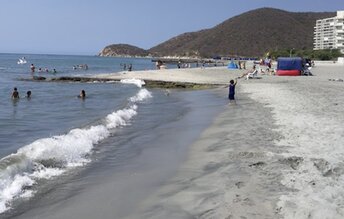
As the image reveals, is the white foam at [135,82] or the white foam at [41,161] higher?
the white foam at [41,161]

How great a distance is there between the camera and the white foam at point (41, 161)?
319 inches

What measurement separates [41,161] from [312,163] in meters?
6.15

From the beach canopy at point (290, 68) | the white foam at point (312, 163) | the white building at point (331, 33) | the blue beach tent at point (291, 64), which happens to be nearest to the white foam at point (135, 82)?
the beach canopy at point (290, 68)

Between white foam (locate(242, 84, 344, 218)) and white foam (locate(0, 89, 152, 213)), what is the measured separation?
184 inches

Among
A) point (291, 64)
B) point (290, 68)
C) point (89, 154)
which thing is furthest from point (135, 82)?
point (89, 154)

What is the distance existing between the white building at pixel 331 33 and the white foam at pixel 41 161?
445 ft

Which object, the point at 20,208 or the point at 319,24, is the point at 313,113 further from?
the point at 319,24

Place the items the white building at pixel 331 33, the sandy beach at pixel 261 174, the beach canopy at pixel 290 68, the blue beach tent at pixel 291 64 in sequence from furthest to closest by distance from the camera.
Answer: the white building at pixel 331 33, the blue beach tent at pixel 291 64, the beach canopy at pixel 290 68, the sandy beach at pixel 261 174

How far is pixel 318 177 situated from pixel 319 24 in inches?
6991

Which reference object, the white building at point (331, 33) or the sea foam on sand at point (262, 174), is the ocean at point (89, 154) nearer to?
the sea foam on sand at point (262, 174)

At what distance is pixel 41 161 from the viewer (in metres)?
10.3

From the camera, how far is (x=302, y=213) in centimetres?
592

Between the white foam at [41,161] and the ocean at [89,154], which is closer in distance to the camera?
the ocean at [89,154]

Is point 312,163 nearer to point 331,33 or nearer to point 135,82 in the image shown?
point 135,82
